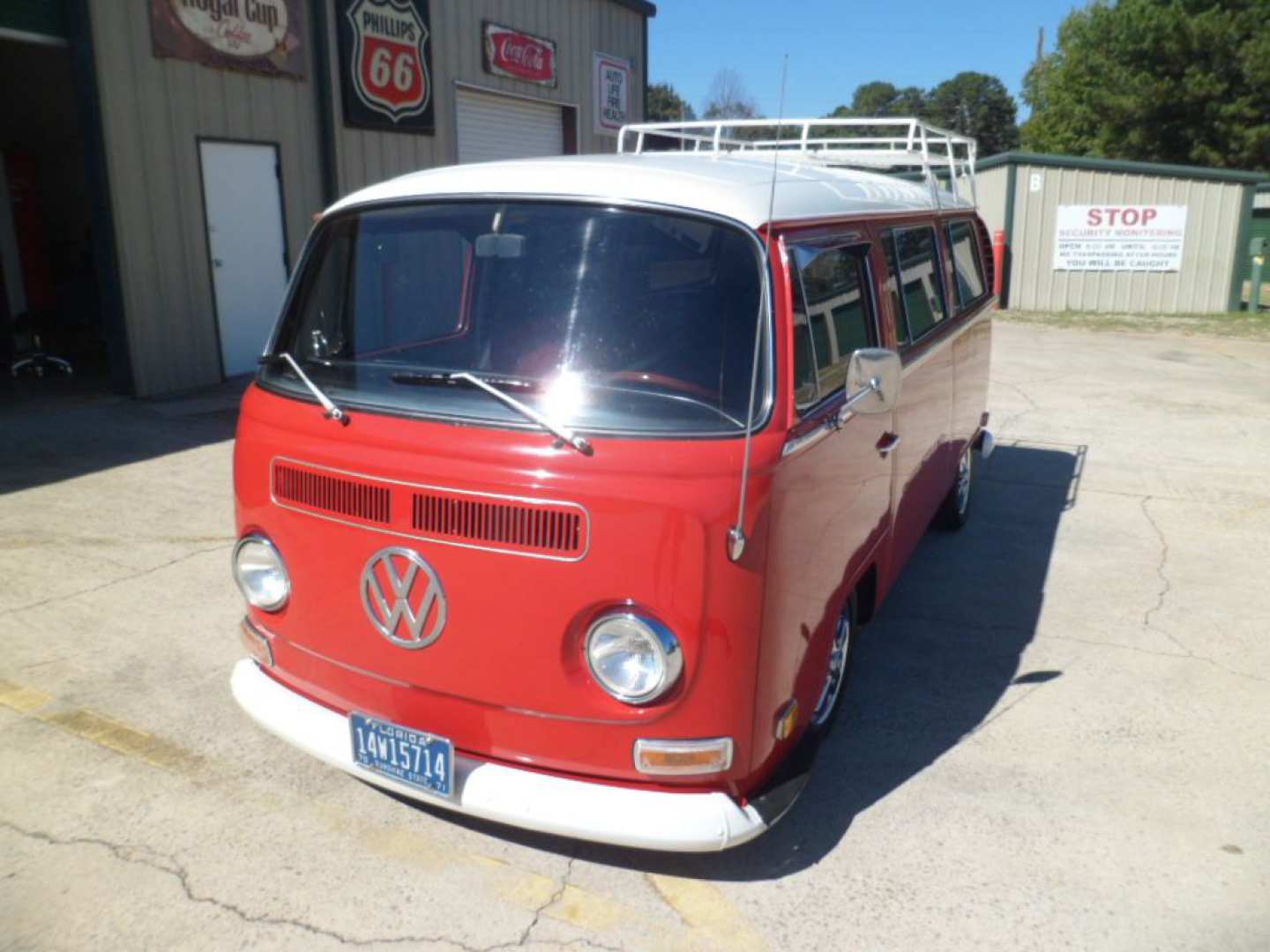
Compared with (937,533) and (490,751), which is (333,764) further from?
(937,533)

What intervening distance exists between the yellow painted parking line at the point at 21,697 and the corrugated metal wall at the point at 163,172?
6.01m

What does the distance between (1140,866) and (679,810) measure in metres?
1.55

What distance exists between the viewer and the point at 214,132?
1016 centimetres

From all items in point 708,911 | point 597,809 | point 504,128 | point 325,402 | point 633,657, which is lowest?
point 708,911

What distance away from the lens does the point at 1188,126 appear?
32.3 meters

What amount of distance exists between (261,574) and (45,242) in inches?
511

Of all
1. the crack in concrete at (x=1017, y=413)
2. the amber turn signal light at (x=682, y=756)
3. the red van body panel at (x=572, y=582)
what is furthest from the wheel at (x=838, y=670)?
the crack in concrete at (x=1017, y=413)

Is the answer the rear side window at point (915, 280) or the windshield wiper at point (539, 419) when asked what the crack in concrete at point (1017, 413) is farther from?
the windshield wiper at point (539, 419)

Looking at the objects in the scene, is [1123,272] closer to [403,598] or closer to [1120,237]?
[1120,237]

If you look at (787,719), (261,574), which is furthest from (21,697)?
(787,719)

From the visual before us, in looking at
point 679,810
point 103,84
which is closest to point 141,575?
point 679,810

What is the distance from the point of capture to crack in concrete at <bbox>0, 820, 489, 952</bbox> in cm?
289

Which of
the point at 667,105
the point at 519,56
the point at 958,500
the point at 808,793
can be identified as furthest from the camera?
the point at 667,105

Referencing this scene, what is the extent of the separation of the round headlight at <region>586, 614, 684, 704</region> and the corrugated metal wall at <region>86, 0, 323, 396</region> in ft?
27.3
